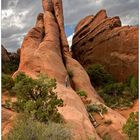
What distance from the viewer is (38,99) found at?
48.4ft

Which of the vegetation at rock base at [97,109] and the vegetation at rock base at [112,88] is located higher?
the vegetation at rock base at [112,88]

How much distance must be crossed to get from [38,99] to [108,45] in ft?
56.3

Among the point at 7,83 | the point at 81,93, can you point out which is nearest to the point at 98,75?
the point at 81,93

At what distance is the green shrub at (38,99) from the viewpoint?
557 inches

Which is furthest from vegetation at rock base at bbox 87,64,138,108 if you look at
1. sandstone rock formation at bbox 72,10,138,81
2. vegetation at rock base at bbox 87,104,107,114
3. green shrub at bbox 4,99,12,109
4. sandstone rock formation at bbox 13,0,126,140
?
green shrub at bbox 4,99,12,109

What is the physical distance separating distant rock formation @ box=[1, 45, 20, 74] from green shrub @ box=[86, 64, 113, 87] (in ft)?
18.2

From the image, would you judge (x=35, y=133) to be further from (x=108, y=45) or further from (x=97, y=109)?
(x=108, y=45)

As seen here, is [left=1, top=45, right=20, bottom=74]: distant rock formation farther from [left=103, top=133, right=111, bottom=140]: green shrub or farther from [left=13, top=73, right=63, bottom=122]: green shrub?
[left=103, top=133, right=111, bottom=140]: green shrub

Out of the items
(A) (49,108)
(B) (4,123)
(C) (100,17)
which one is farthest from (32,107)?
(C) (100,17)

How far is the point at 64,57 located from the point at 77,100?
7805 millimetres

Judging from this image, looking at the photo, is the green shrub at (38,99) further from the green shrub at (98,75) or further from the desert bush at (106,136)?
the green shrub at (98,75)

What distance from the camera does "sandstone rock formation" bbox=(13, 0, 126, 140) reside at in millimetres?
15343

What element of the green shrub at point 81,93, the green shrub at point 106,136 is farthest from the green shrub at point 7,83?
the green shrub at point 106,136

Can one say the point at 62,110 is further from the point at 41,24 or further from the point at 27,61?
the point at 41,24
